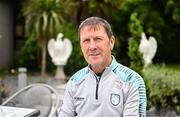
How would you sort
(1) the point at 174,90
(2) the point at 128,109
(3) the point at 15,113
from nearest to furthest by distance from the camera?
1. (2) the point at 128,109
2. (3) the point at 15,113
3. (1) the point at 174,90

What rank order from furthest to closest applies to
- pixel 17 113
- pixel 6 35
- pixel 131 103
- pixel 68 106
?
pixel 6 35, pixel 17 113, pixel 68 106, pixel 131 103

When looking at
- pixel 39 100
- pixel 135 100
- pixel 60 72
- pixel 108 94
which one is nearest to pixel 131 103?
pixel 135 100

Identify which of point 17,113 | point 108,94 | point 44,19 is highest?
point 44,19

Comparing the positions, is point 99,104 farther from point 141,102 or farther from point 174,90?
point 174,90

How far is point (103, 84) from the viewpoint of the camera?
2.74m

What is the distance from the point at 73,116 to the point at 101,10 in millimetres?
13945

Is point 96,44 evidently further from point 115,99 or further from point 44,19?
point 44,19

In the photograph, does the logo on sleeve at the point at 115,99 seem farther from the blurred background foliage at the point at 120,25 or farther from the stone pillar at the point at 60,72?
the stone pillar at the point at 60,72

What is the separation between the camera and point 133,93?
8.72 ft

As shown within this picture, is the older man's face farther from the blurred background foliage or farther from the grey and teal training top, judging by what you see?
the blurred background foliage

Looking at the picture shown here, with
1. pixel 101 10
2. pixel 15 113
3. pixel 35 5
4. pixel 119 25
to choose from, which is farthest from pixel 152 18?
pixel 15 113

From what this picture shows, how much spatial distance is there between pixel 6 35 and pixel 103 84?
14911 millimetres

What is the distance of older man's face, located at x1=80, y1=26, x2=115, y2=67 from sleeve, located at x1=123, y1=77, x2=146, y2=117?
245 millimetres

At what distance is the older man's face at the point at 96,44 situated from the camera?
2.70 m
